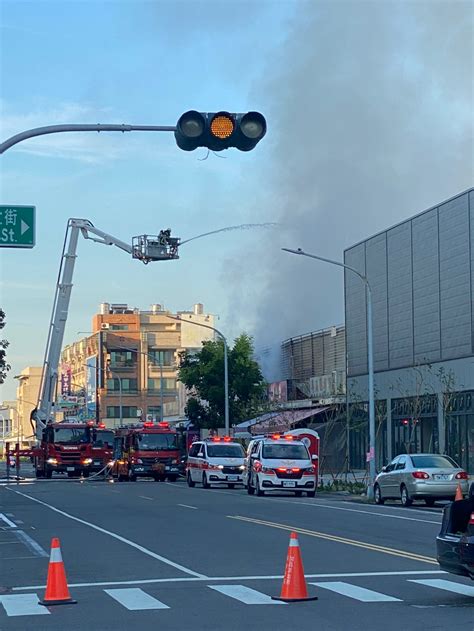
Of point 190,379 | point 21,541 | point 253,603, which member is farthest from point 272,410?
point 253,603

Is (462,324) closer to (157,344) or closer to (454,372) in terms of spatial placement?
(454,372)

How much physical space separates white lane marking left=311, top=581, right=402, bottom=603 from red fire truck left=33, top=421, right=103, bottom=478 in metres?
42.5

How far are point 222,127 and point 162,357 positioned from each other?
348 ft

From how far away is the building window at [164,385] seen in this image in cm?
11854

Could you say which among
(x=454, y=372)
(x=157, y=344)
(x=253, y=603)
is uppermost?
(x=157, y=344)

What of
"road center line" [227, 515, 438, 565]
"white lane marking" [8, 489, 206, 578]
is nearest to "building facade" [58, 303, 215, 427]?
"white lane marking" [8, 489, 206, 578]

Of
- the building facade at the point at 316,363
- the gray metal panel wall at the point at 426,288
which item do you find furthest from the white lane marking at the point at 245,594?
the building facade at the point at 316,363

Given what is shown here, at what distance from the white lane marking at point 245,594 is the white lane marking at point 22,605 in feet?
7.01

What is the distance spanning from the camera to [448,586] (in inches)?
562

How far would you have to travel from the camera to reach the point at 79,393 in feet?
409

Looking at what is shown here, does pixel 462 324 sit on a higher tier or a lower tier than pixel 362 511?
higher

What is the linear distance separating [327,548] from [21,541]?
6.06 m

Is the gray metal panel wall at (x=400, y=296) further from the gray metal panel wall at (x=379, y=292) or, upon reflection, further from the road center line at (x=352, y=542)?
the road center line at (x=352, y=542)

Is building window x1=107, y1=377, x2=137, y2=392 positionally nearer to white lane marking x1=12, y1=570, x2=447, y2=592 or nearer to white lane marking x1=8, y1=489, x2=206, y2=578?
white lane marking x1=8, y1=489, x2=206, y2=578
